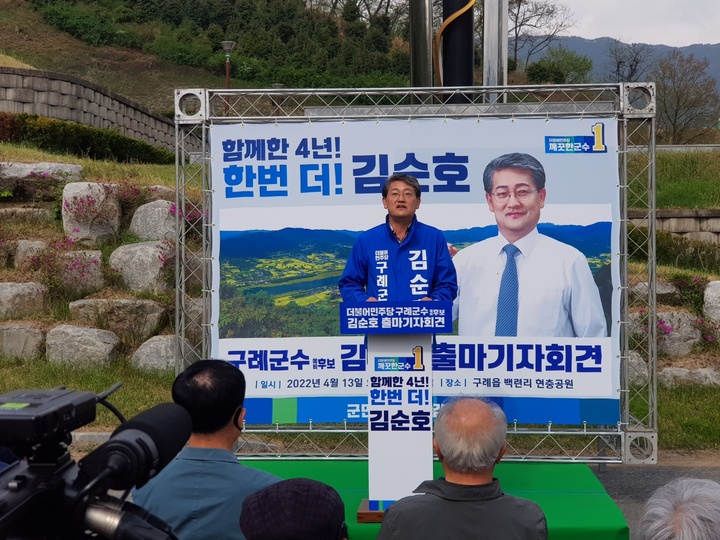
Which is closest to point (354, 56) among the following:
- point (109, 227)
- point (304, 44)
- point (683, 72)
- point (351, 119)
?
point (304, 44)

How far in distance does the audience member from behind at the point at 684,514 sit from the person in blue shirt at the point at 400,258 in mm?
3247

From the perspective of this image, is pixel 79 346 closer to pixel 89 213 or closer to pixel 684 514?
pixel 89 213

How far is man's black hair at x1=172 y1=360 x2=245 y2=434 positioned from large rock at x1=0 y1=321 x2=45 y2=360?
711 centimetres

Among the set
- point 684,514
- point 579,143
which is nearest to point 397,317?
point 579,143

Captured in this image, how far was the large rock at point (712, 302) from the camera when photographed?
32.9ft

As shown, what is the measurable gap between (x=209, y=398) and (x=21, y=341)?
23.8 feet

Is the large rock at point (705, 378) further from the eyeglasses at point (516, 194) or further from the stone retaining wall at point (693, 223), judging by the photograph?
the stone retaining wall at point (693, 223)

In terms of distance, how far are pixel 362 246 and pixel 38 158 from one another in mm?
9499

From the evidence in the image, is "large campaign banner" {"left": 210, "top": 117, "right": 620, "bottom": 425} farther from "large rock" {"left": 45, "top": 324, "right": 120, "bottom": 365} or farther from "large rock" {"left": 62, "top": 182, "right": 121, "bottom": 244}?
"large rock" {"left": 62, "top": 182, "right": 121, "bottom": 244}

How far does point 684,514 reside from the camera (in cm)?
204

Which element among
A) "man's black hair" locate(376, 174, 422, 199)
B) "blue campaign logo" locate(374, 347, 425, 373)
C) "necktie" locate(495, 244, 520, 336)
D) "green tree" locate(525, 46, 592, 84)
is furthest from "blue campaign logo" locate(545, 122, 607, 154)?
"green tree" locate(525, 46, 592, 84)

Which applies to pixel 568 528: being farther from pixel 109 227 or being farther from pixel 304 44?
pixel 304 44

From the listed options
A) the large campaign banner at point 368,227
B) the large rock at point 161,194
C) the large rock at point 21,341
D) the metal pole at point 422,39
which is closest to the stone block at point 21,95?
the large rock at point 161,194

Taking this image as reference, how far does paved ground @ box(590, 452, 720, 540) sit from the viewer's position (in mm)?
6535
